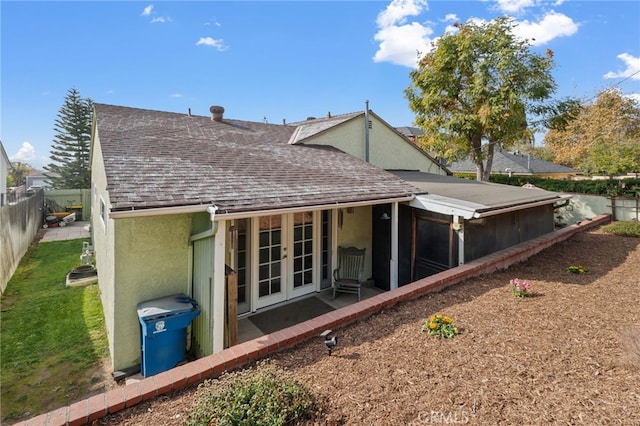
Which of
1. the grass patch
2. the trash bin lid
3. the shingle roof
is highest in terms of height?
the shingle roof

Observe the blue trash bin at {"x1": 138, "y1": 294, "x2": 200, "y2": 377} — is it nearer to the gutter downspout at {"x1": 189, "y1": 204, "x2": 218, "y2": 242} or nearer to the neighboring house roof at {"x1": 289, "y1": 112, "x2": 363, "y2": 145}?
the gutter downspout at {"x1": 189, "y1": 204, "x2": 218, "y2": 242}

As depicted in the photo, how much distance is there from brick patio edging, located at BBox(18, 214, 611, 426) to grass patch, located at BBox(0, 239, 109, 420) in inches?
85.3

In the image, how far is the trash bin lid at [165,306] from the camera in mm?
5375

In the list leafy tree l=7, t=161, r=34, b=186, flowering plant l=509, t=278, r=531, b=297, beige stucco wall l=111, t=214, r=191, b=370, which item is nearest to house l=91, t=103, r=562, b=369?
beige stucco wall l=111, t=214, r=191, b=370

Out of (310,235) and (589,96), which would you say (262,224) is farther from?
(589,96)

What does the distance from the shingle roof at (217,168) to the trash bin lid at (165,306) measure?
1883mm

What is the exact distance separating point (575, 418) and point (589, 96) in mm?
41612

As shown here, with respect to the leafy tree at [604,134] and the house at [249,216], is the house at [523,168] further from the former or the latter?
the house at [249,216]

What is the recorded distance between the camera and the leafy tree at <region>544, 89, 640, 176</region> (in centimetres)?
2081

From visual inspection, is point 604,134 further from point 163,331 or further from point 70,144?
point 70,144

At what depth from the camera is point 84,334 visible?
23.3ft

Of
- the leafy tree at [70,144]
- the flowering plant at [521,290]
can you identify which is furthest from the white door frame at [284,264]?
the leafy tree at [70,144]

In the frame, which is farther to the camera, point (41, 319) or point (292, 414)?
point (41, 319)

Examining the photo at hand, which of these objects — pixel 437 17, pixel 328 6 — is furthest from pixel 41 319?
pixel 437 17
